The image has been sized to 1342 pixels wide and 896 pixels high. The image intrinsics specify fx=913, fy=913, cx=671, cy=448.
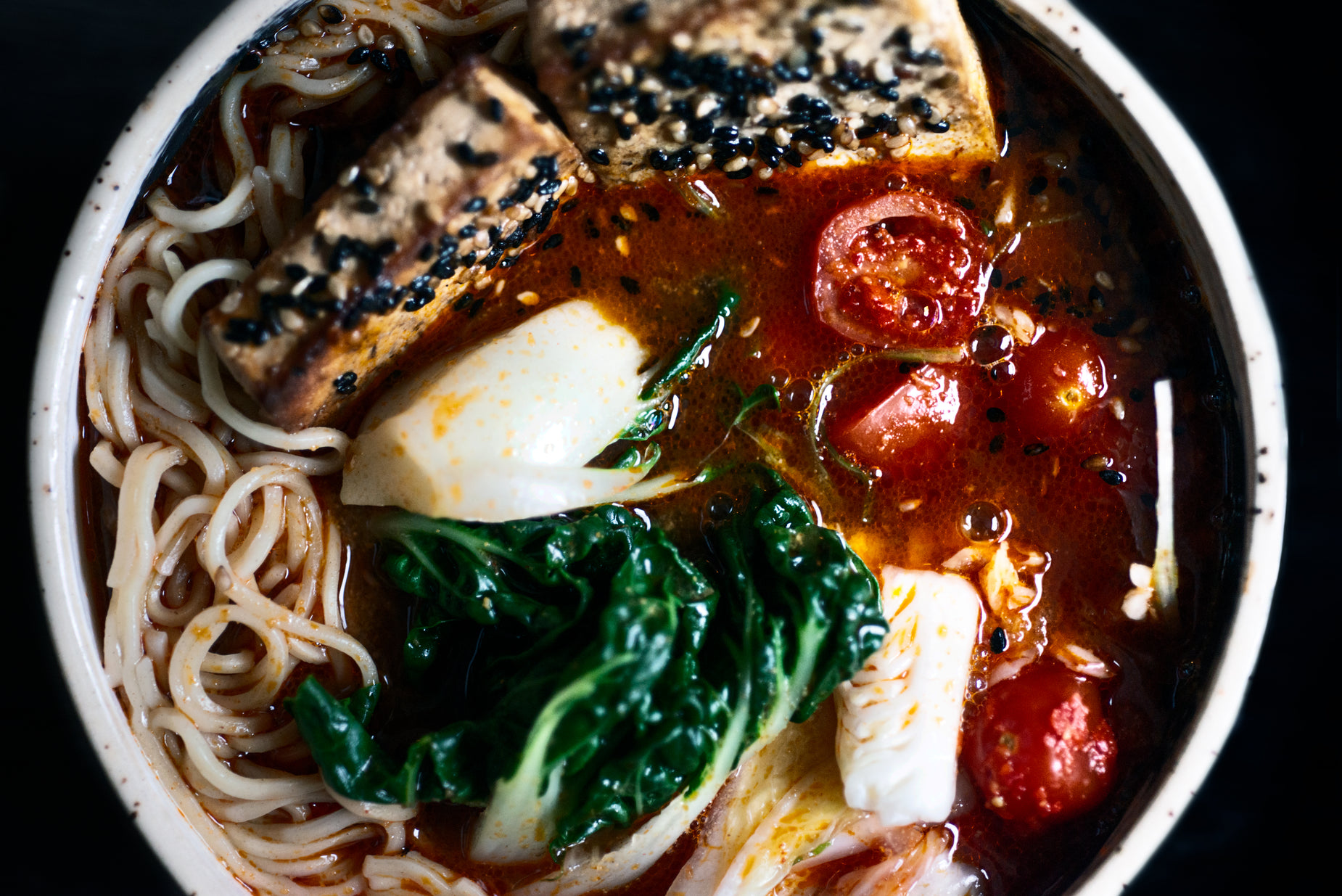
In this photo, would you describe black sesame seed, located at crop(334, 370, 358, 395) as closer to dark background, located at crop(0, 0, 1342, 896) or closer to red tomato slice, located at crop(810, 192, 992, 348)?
red tomato slice, located at crop(810, 192, 992, 348)

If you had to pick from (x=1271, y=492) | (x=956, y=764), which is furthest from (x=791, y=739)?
(x=1271, y=492)

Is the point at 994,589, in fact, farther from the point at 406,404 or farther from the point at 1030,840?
the point at 406,404

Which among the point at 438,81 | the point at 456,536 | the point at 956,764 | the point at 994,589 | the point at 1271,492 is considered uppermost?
the point at 438,81

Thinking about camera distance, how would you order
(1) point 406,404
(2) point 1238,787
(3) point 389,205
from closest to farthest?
(3) point 389,205
(1) point 406,404
(2) point 1238,787

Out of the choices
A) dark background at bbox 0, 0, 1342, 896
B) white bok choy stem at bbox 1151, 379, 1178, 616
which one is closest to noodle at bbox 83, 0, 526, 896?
dark background at bbox 0, 0, 1342, 896

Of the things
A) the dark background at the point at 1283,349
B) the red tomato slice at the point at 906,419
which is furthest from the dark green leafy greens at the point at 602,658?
the dark background at the point at 1283,349

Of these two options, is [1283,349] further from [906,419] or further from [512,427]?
[512,427]

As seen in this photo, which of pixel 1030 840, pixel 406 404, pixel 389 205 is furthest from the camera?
pixel 1030 840
